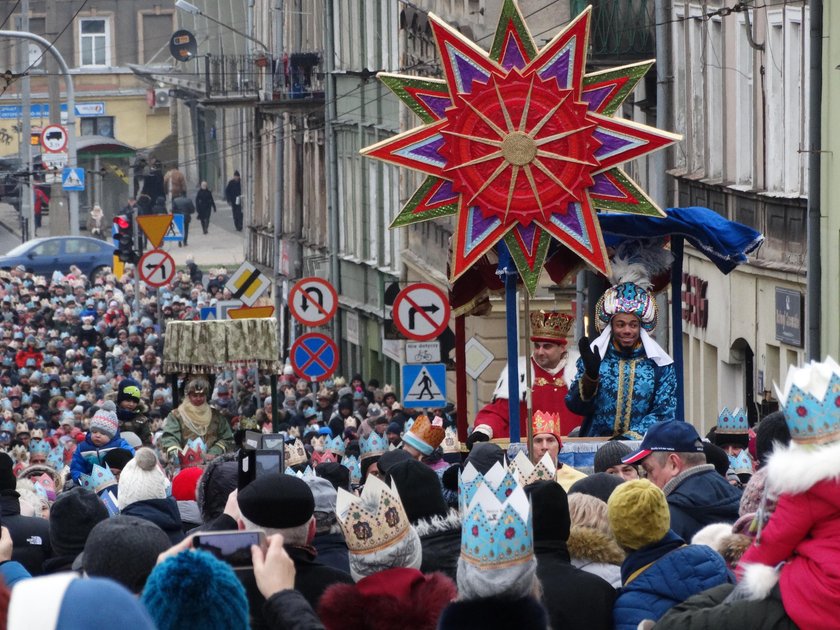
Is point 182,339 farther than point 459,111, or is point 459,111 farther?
point 182,339

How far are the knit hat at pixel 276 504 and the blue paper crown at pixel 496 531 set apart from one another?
689 millimetres

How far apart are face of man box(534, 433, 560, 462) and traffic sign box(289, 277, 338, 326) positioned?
13.7 metres

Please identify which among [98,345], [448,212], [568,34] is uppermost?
[568,34]

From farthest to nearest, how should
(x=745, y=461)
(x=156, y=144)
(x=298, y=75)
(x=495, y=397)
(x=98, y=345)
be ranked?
(x=156, y=144), (x=298, y=75), (x=98, y=345), (x=495, y=397), (x=745, y=461)

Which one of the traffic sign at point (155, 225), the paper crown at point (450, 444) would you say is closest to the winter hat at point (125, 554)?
the paper crown at point (450, 444)

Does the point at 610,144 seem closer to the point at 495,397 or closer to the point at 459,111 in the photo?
the point at 459,111

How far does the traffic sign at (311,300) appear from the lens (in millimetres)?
25844

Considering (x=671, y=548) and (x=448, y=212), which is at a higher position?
(x=448, y=212)

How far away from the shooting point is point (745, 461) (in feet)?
39.2

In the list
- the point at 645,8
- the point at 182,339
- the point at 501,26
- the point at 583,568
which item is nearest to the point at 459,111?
the point at 501,26

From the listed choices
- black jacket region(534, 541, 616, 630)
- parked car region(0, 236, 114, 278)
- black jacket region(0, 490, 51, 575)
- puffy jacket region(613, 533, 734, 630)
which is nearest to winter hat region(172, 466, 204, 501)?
black jacket region(0, 490, 51, 575)

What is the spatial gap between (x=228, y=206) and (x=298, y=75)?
32129mm

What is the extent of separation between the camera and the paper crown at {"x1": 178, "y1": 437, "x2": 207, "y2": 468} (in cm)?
1640

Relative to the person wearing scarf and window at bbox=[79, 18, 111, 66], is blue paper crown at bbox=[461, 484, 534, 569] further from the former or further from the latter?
window at bbox=[79, 18, 111, 66]
